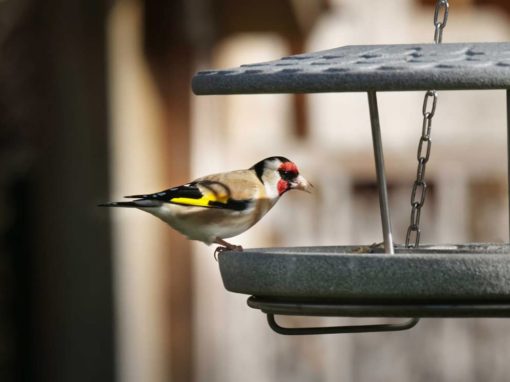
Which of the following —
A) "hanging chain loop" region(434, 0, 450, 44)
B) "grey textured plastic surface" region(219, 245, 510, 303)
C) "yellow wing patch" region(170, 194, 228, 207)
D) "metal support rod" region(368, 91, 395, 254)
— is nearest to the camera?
"grey textured plastic surface" region(219, 245, 510, 303)

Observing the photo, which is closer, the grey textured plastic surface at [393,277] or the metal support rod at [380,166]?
the grey textured plastic surface at [393,277]

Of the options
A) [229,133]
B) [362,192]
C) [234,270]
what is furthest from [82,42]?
[234,270]

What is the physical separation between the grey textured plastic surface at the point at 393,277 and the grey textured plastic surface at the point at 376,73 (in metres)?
0.37

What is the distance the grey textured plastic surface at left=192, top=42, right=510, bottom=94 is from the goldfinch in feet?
4.28

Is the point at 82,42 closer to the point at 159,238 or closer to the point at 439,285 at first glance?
the point at 159,238

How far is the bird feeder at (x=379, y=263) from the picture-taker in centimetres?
305

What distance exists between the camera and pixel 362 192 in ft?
33.8

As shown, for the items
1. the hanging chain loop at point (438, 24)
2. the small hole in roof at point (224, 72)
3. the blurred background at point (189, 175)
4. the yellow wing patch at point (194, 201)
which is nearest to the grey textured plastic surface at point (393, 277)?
the small hole in roof at point (224, 72)

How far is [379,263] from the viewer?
3.18 m

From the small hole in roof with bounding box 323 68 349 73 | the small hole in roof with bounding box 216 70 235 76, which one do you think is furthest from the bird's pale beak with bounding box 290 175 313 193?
the small hole in roof with bounding box 323 68 349 73

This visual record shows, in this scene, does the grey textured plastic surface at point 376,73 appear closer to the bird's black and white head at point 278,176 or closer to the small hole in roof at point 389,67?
the small hole in roof at point 389,67

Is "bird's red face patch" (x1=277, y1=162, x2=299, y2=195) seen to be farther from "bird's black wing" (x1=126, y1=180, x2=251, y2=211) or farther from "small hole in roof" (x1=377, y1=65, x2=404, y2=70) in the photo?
"small hole in roof" (x1=377, y1=65, x2=404, y2=70)

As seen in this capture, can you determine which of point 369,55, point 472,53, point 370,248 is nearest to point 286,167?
point 370,248

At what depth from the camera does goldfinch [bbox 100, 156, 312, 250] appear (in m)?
4.71
